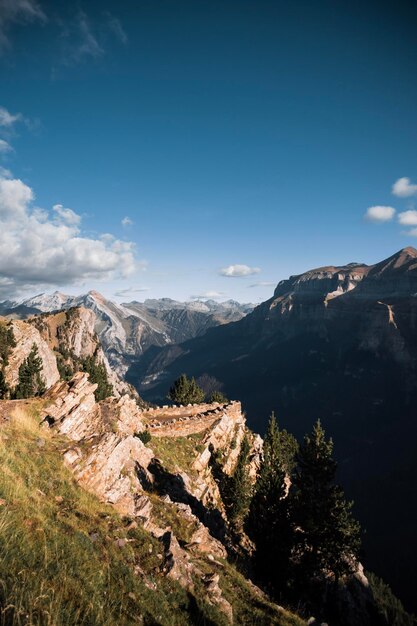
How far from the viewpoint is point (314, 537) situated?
29.6 metres

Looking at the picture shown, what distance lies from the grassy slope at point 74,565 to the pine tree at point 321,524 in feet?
49.2

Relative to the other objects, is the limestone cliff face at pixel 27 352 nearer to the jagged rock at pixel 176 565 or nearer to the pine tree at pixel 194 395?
the pine tree at pixel 194 395

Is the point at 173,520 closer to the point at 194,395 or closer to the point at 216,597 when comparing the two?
the point at 216,597

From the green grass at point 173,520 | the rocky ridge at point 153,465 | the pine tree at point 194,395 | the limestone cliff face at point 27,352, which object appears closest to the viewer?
the rocky ridge at point 153,465

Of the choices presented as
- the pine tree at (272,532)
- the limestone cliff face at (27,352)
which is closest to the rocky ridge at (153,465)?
the pine tree at (272,532)

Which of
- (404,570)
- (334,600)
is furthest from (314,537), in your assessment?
(404,570)

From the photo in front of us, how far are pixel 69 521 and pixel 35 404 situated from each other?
17.1m

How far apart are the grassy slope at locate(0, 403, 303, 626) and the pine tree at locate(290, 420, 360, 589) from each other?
15.0 m

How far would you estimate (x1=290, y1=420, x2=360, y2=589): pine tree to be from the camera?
28844 mm

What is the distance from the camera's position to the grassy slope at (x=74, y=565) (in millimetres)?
6438

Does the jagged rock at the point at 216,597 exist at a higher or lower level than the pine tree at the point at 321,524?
higher

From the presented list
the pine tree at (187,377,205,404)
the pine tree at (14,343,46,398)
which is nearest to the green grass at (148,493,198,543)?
the pine tree at (14,343,46,398)

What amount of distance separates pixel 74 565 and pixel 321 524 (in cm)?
2732

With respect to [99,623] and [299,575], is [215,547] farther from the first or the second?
[99,623]
